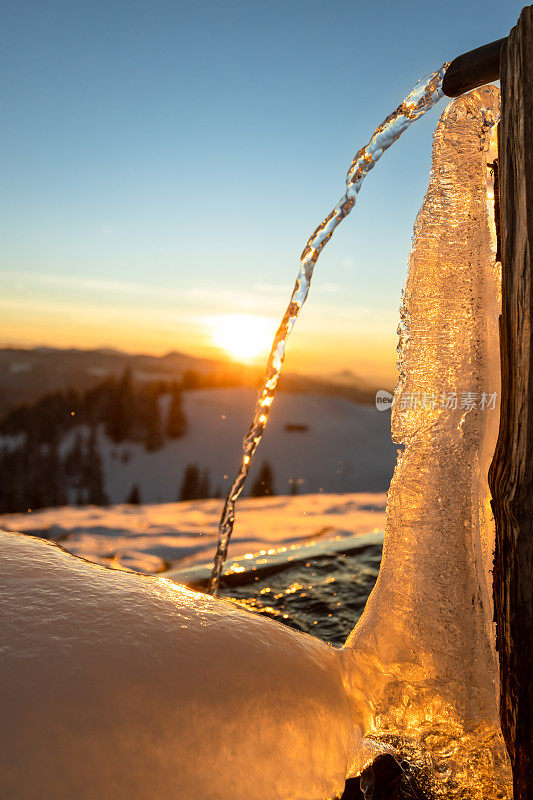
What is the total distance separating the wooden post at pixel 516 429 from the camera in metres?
0.98

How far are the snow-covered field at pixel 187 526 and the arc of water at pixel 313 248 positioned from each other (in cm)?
95

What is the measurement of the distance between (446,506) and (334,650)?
0.45m

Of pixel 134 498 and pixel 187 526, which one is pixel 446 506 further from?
pixel 134 498

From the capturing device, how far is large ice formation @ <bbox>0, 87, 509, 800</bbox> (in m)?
0.73

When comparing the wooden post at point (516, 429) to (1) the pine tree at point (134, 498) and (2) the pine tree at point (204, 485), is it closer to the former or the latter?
(1) the pine tree at point (134, 498)

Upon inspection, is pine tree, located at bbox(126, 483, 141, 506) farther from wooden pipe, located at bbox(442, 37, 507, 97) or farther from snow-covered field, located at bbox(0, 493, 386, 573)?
wooden pipe, located at bbox(442, 37, 507, 97)

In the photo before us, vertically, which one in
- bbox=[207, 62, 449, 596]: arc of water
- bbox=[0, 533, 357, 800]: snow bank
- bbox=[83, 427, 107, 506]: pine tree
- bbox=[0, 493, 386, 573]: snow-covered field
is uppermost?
bbox=[207, 62, 449, 596]: arc of water

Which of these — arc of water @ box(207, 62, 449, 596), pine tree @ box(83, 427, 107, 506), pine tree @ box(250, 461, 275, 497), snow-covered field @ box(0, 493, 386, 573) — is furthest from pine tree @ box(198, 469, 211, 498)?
arc of water @ box(207, 62, 449, 596)

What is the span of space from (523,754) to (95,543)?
2.83 metres

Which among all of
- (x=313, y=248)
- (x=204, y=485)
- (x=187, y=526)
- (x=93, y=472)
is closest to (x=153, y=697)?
(x=313, y=248)

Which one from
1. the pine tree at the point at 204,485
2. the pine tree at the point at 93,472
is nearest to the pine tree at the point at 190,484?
the pine tree at the point at 204,485

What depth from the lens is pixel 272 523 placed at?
402 centimetres

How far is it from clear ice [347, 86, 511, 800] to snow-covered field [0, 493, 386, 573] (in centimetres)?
169

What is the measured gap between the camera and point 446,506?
51.4 inches
